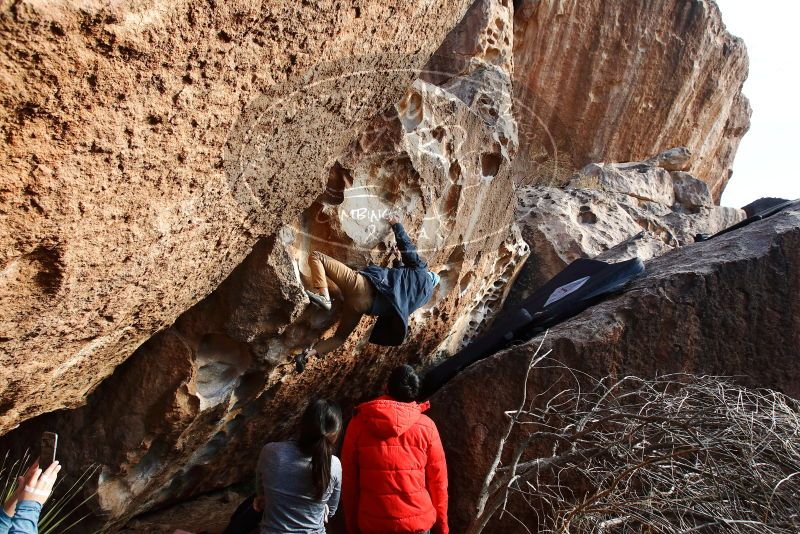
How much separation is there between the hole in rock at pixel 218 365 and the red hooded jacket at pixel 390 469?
76cm

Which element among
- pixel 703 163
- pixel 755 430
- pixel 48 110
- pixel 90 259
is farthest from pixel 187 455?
pixel 703 163

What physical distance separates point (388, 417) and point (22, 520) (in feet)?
5.32

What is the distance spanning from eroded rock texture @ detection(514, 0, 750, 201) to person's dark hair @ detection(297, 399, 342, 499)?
19.6ft

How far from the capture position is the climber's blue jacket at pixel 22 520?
203 cm

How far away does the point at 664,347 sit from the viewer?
166 inches

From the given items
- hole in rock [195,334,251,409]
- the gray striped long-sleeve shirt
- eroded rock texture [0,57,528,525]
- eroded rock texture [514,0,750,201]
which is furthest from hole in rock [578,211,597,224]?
the gray striped long-sleeve shirt

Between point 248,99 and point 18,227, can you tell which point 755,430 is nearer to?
point 248,99

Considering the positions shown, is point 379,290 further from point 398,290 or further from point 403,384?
point 403,384

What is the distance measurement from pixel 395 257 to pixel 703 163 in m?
8.63

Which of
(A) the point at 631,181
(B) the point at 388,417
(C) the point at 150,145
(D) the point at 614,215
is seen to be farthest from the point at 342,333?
(A) the point at 631,181

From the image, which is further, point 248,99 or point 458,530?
point 458,530

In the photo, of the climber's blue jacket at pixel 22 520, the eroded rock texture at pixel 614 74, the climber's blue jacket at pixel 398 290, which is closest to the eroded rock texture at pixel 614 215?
the eroded rock texture at pixel 614 74

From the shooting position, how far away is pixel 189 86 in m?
2.19

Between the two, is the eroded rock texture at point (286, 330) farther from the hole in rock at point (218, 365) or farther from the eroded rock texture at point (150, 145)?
the eroded rock texture at point (150, 145)
